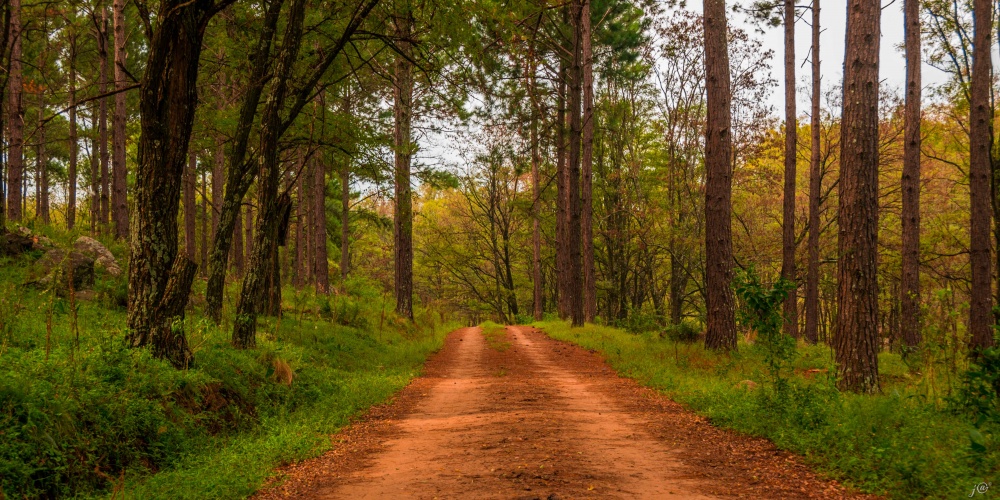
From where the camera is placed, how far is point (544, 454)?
5.71 meters

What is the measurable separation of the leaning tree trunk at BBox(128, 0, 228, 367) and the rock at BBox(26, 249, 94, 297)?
141 inches

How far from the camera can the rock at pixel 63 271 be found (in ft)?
32.3

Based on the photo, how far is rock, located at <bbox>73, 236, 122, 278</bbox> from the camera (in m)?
11.1

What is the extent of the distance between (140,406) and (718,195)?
11.4 m

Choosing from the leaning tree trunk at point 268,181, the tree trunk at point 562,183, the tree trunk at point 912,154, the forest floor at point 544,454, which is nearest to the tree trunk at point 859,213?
the forest floor at point 544,454

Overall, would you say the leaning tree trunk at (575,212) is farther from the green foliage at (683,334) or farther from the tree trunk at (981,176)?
the tree trunk at (981,176)

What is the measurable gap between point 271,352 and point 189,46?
15.5 feet

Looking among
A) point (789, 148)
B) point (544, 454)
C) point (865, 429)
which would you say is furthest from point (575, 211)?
point (544, 454)

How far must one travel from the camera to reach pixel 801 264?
28.6 m

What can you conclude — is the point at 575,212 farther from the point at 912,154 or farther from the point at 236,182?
the point at 236,182

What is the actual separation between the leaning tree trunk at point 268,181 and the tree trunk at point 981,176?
15.0m

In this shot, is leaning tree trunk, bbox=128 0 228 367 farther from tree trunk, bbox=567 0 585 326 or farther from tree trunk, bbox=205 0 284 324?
tree trunk, bbox=567 0 585 326

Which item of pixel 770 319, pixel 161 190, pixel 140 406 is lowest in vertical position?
pixel 140 406

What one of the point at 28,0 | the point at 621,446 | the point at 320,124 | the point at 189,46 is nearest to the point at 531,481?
the point at 621,446
